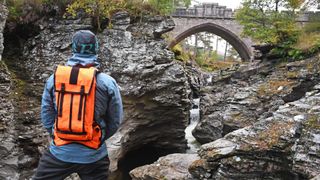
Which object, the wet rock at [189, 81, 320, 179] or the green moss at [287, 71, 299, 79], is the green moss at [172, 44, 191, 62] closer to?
the green moss at [287, 71, 299, 79]

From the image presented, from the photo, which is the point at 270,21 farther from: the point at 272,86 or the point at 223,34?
the point at 223,34

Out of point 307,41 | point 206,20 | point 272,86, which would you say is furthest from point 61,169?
point 206,20

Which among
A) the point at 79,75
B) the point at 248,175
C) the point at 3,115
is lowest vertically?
the point at 248,175

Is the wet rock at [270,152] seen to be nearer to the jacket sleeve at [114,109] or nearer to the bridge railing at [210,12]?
the jacket sleeve at [114,109]

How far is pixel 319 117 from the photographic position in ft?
17.4

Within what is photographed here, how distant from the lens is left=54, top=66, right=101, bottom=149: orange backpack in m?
3.17

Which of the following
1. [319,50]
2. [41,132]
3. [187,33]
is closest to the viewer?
[41,132]

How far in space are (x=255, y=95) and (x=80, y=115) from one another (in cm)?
941

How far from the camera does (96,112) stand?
328cm

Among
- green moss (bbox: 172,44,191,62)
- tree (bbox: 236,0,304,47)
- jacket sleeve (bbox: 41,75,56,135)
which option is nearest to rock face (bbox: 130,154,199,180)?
jacket sleeve (bbox: 41,75,56,135)

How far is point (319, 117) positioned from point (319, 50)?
747 centimetres

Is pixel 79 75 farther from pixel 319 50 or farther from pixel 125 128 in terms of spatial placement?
pixel 319 50

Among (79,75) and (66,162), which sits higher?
(79,75)

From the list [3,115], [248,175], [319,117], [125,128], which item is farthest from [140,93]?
[319,117]
